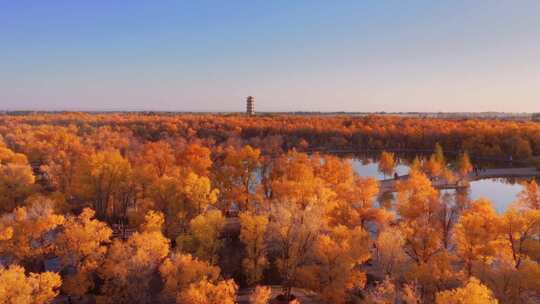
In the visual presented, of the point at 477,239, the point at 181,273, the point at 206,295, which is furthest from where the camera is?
the point at 477,239

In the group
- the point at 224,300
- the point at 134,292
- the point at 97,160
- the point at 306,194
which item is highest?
the point at 97,160

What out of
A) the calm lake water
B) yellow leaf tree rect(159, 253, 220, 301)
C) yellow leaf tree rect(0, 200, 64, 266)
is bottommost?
the calm lake water

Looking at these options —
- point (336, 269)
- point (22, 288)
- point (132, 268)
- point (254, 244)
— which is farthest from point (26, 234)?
point (336, 269)

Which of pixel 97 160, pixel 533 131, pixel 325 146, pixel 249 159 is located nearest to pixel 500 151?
pixel 533 131

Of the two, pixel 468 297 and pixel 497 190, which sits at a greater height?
pixel 468 297

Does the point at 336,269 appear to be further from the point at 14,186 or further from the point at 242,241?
the point at 14,186

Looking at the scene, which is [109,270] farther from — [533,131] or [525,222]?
[533,131]

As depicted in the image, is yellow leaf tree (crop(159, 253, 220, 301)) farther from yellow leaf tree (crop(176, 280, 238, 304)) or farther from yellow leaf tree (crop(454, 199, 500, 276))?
yellow leaf tree (crop(454, 199, 500, 276))

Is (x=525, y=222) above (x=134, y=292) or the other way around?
above

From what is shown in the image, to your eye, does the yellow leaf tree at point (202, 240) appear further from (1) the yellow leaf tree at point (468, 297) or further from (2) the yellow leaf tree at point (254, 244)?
(1) the yellow leaf tree at point (468, 297)

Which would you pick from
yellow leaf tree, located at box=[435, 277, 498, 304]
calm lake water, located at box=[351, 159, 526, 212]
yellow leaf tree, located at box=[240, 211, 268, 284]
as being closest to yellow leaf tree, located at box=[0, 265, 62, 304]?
yellow leaf tree, located at box=[240, 211, 268, 284]

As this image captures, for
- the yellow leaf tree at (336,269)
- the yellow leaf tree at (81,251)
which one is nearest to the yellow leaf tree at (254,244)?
the yellow leaf tree at (336,269)
